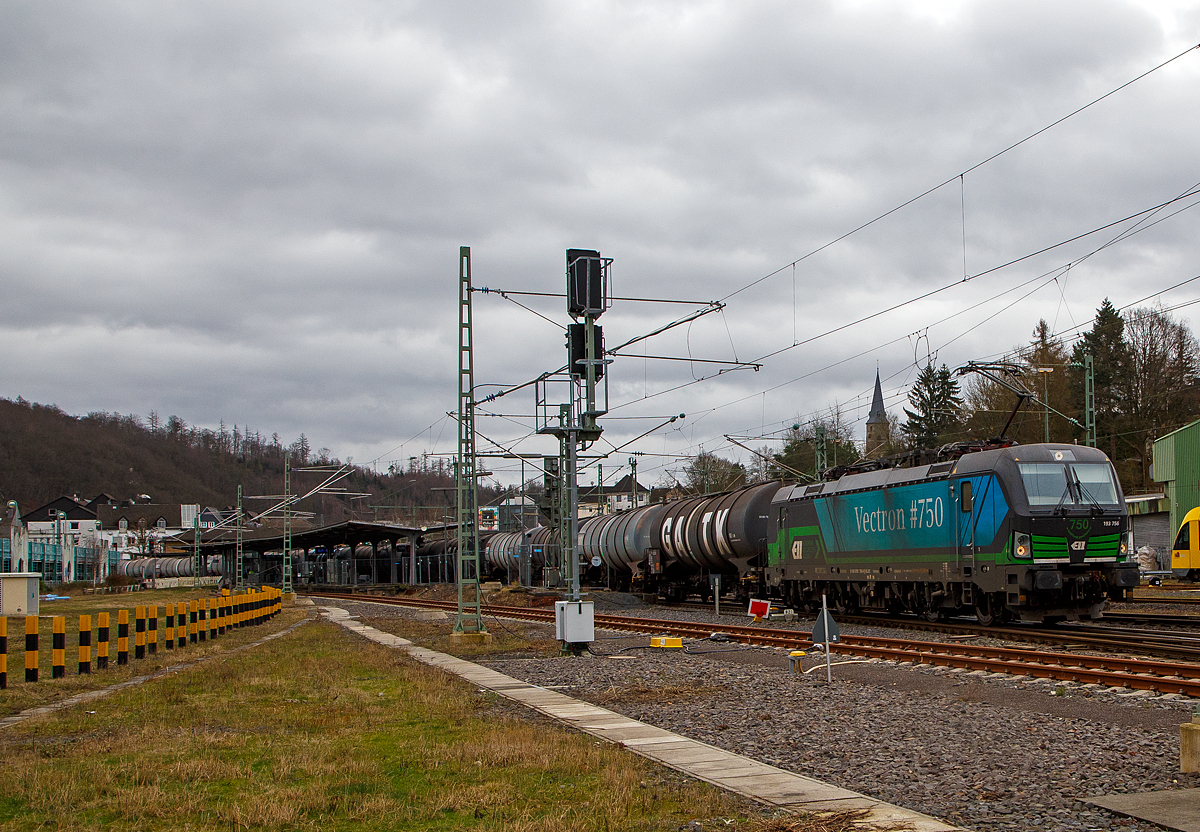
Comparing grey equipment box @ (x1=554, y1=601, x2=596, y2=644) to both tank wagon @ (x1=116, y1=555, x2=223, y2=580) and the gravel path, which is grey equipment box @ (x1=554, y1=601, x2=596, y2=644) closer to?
the gravel path

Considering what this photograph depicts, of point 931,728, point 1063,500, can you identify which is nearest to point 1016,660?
point 1063,500

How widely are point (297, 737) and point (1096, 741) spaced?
7618 millimetres

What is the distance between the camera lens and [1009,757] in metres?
9.24

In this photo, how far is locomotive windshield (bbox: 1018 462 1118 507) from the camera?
20312 mm

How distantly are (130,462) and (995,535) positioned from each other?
18099cm

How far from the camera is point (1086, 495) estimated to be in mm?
20672

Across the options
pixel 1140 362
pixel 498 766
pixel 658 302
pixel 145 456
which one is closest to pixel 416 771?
pixel 498 766

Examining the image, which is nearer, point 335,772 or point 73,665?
point 335,772

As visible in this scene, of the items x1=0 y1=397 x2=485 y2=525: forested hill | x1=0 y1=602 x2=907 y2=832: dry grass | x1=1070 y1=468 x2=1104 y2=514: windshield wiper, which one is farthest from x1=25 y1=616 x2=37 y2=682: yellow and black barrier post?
x1=0 y1=397 x2=485 y2=525: forested hill

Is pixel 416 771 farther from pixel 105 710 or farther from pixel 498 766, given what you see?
pixel 105 710

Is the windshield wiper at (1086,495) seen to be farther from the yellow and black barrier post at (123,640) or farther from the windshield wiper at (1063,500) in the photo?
the yellow and black barrier post at (123,640)

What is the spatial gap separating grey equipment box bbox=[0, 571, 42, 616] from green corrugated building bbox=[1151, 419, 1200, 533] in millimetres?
45776

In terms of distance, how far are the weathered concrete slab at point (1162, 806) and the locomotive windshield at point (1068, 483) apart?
1337cm

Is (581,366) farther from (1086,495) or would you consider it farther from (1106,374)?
(1106,374)
